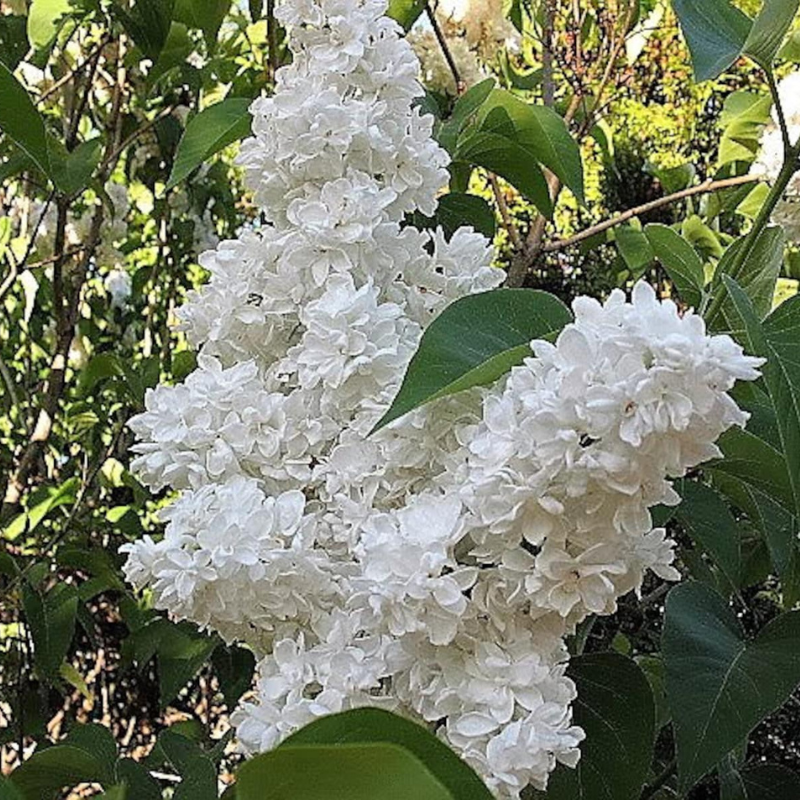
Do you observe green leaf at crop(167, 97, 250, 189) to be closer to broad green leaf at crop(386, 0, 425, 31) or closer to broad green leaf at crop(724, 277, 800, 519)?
broad green leaf at crop(386, 0, 425, 31)

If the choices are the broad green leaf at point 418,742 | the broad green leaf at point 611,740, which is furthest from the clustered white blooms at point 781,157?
the broad green leaf at point 418,742

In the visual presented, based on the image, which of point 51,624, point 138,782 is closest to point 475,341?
point 138,782

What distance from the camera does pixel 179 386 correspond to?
52 cm

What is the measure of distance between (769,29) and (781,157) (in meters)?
0.45

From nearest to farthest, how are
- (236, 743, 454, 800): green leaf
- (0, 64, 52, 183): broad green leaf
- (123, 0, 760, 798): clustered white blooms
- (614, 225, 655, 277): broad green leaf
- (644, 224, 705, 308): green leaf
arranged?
(236, 743, 454, 800): green leaf, (123, 0, 760, 798): clustered white blooms, (0, 64, 52, 183): broad green leaf, (644, 224, 705, 308): green leaf, (614, 225, 655, 277): broad green leaf

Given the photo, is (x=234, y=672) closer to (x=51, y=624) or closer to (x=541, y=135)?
(x=51, y=624)

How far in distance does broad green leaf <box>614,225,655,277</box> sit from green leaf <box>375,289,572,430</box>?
507 mm

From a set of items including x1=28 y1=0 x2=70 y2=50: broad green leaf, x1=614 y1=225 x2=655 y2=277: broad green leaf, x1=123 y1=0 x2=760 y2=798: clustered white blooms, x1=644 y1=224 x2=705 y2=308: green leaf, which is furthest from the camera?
x1=614 y1=225 x2=655 y2=277: broad green leaf

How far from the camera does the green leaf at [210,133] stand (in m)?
0.65

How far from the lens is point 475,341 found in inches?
16.6

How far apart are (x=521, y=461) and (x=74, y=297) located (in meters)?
0.90

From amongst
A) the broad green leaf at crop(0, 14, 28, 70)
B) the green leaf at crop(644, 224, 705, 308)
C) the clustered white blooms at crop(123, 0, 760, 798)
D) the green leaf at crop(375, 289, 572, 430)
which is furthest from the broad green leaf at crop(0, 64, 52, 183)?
the broad green leaf at crop(0, 14, 28, 70)

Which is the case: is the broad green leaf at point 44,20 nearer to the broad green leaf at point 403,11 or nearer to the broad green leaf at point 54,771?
the broad green leaf at point 403,11

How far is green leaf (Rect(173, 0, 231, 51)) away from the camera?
2.87 feet
